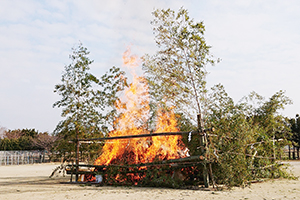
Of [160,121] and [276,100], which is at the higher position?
[276,100]

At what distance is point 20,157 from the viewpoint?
32188 millimetres

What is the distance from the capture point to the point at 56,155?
10289 millimetres

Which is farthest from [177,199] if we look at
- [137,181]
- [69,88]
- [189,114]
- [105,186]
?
[69,88]

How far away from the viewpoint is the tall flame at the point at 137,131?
872 centimetres

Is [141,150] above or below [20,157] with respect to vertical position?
above

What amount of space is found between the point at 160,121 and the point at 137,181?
210 cm

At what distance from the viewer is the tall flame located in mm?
8719

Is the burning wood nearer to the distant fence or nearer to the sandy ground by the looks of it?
the sandy ground

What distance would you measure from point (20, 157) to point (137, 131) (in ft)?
90.2

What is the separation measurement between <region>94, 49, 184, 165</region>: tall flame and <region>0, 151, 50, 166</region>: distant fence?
80.6 ft

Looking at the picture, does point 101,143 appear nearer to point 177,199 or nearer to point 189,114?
point 189,114

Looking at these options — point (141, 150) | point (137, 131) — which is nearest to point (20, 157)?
point (137, 131)

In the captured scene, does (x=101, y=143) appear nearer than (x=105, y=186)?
No

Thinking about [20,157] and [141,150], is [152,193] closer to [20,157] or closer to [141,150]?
[141,150]
